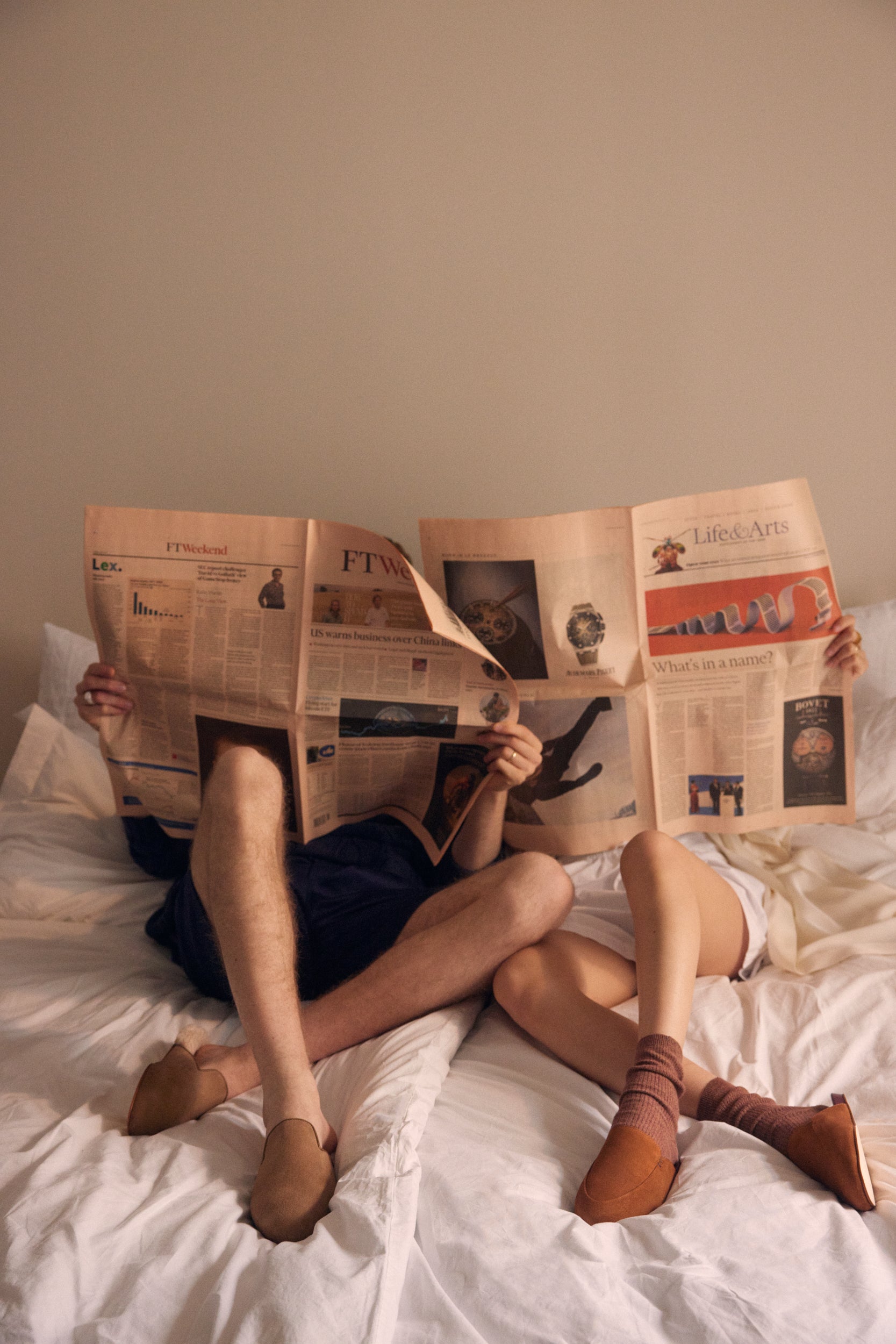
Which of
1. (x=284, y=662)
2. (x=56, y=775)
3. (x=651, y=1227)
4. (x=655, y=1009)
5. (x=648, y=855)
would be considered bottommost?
(x=651, y=1227)

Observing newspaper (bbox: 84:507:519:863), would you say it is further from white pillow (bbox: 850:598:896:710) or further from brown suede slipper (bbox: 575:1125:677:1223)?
white pillow (bbox: 850:598:896:710)

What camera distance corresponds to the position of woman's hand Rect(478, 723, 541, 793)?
1.03 meters

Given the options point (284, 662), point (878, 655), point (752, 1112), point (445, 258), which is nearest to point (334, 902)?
point (284, 662)

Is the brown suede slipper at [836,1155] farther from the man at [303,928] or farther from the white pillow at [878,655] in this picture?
the white pillow at [878,655]

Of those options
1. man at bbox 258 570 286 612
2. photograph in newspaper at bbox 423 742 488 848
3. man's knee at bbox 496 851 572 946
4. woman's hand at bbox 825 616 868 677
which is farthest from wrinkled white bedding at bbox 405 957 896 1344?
man at bbox 258 570 286 612

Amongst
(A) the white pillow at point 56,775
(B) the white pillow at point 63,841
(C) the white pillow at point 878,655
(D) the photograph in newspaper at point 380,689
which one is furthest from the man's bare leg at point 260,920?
(C) the white pillow at point 878,655

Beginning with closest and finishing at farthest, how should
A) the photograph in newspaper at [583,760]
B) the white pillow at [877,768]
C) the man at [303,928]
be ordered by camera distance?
the man at [303,928]
the photograph in newspaper at [583,760]
the white pillow at [877,768]

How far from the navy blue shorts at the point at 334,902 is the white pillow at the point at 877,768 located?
0.62 m

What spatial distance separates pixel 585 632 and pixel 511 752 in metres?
0.18

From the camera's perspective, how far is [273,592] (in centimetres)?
101

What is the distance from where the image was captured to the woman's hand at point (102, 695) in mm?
1042

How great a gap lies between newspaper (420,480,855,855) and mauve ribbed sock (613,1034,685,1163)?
35cm

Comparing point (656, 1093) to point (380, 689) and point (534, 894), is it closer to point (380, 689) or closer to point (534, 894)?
point (534, 894)

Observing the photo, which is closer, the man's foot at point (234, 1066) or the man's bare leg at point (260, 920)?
the man's bare leg at point (260, 920)
